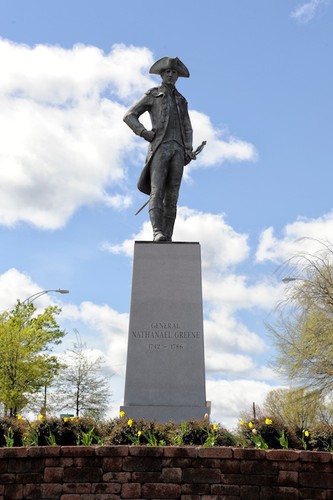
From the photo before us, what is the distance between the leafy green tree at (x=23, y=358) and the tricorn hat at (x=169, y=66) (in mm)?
18845

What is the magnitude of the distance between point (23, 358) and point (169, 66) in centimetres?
1990

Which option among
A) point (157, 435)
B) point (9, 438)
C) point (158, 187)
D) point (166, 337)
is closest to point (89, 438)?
point (157, 435)

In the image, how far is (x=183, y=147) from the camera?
1227cm

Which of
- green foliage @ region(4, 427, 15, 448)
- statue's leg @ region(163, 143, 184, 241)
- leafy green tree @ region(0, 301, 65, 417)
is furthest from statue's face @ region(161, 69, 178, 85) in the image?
leafy green tree @ region(0, 301, 65, 417)

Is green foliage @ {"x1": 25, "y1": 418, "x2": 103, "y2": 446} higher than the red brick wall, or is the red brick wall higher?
green foliage @ {"x1": 25, "y1": 418, "x2": 103, "y2": 446}

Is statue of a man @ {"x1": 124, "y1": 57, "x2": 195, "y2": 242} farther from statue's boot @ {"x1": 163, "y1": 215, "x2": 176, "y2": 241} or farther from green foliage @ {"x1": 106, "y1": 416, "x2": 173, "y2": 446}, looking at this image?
green foliage @ {"x1": 106, "y1": 416, "x2": 173, "y2": 446}

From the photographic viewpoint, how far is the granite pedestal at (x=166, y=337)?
10344 mm

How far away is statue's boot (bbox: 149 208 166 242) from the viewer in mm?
11752

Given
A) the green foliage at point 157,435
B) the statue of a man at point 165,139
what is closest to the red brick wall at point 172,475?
the green foliage at point 157,435

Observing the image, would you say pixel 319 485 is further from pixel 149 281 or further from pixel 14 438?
pixel 149 281

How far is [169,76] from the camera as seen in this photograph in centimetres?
1236

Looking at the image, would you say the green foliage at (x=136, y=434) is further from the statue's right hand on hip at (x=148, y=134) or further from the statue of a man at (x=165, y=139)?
the statue's right hand on hip at (x=148, y=134)

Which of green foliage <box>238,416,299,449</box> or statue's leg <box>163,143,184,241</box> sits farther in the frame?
statue's leg <box>163,143,184,241</box>

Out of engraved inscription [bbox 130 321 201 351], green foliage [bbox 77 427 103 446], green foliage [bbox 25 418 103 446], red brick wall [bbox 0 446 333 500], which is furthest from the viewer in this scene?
engraved inscription [bbox 130 321 201 351]
